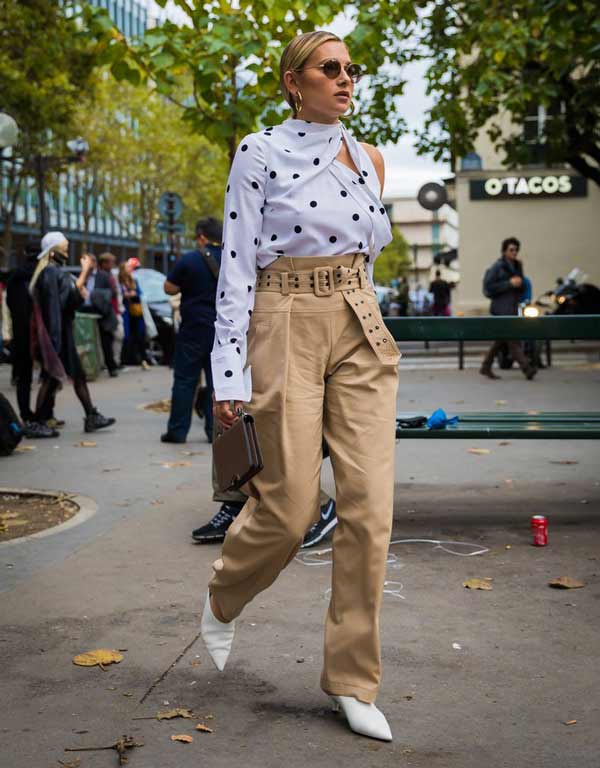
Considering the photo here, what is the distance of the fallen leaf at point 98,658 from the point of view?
14.1ft

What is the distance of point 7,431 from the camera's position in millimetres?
9875

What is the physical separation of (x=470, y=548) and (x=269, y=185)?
9.86 feet

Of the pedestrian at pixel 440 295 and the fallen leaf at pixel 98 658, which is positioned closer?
the fallen leaf at pixel 98 658

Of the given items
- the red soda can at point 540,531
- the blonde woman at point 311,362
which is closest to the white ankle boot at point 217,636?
the blonde woman at point 311,362

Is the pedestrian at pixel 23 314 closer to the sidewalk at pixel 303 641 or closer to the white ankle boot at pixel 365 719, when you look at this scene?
the sidewalk at pixel 303 641

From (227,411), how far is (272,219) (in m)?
0.61

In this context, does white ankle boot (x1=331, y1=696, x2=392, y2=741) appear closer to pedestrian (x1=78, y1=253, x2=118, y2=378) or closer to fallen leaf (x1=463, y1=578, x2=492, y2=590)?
Answer: fallen leaf (x1=463, y1=578, x2=492, y2=590)

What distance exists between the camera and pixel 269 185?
371 cm

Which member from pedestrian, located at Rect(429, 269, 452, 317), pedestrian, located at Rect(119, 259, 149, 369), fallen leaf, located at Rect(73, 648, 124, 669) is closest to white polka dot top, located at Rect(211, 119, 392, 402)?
fallen leaf, located at Rect(73, 648, 124, 669)

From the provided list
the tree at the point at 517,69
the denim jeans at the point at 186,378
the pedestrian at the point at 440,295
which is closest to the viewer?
the denim jeans at the point at 186,378

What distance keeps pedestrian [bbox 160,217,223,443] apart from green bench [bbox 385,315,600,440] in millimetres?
3776

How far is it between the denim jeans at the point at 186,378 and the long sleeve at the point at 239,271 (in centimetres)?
673

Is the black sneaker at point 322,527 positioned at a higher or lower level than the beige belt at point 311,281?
lower

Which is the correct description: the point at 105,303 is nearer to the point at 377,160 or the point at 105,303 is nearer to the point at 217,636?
the point at 377,160
